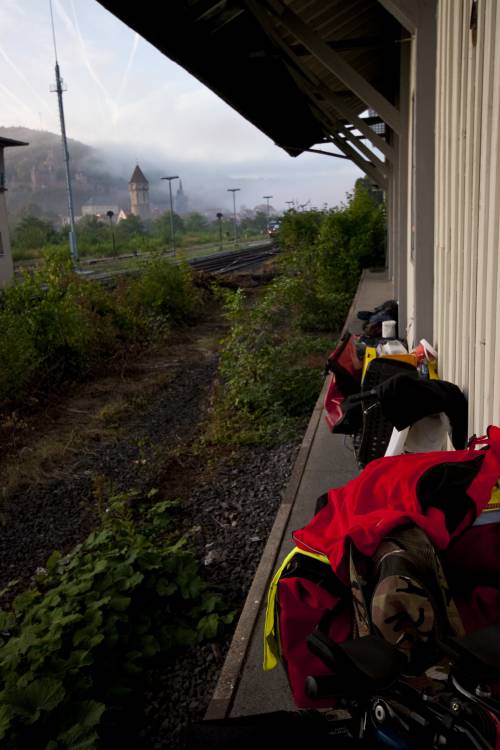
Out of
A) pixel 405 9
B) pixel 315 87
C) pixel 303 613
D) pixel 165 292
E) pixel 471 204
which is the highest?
pixel 315 87

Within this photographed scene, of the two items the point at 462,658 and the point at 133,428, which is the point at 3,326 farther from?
the point at 462,658

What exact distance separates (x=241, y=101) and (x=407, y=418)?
30.8 feet

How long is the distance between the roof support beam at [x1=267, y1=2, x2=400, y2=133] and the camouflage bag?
5435 mm

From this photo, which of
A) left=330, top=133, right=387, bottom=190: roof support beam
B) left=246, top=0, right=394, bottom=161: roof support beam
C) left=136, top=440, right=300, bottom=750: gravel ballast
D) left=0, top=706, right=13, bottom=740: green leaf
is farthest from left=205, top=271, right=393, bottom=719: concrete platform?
left=330, top=133, right=387, bottom=190: roof support beam

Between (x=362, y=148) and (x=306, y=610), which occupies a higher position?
(x=362, y=148)

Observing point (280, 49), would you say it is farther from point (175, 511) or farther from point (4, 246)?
point (4, 246)

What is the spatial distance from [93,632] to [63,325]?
804 cm

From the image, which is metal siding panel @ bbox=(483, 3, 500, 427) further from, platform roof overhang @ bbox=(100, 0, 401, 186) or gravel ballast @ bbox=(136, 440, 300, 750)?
platform roof overhang @ bbox=(100, 0, 401, 186)

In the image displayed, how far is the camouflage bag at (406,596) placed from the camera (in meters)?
1.46

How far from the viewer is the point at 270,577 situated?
345cm

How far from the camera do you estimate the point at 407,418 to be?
2883 millimetres

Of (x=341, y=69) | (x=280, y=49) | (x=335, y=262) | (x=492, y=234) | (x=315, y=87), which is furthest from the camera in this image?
(x=335, y=262)

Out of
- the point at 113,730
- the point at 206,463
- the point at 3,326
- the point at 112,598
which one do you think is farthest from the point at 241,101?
the point at 113,730

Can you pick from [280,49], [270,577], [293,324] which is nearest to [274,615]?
[270,577]
